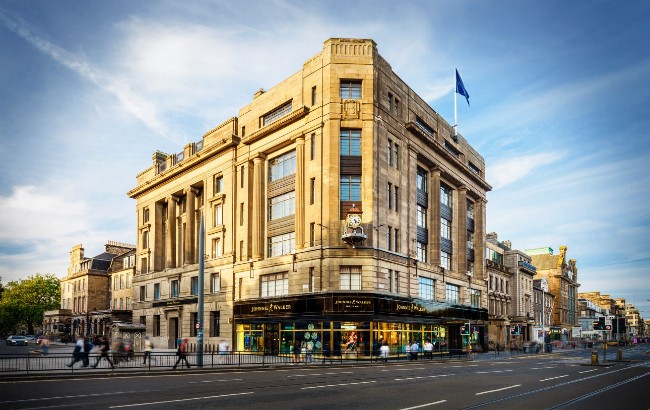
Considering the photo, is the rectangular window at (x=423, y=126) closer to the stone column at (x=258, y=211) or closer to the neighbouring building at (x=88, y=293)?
the stone column at (x=258, y=211)

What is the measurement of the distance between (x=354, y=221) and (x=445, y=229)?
23532 mm

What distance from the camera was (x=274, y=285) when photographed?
5556 centimetres

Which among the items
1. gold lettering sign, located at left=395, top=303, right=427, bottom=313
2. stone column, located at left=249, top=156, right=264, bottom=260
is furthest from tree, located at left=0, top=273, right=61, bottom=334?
gold lettering sign, located at left=395, top=303, right=427, bottom=313

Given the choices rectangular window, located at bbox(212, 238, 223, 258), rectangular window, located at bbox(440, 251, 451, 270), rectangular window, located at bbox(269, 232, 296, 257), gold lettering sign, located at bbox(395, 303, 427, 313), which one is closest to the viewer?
gold lettering sign, located at bbox(395, 303, 427, 313)

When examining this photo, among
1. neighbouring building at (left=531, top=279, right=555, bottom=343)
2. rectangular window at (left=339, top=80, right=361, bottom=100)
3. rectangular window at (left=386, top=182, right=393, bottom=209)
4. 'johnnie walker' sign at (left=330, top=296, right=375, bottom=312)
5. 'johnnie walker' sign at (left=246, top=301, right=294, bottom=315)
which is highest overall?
rectangular window at (left=339, top=80, right=361, bottom=100)

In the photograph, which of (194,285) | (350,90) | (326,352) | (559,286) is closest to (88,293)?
(194,285)

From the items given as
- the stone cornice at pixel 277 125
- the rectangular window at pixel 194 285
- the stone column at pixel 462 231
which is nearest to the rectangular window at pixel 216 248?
the rectangular window at pixel 194 285

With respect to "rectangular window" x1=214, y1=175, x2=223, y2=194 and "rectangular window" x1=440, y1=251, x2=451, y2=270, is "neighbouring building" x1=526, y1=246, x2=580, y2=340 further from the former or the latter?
"rectangular window" x1=214, y1=175, x2=223, y2=194

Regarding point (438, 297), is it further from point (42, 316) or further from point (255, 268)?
point (42, 316)

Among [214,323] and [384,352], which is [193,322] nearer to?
[214,323]

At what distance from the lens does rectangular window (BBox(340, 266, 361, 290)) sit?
49.0m

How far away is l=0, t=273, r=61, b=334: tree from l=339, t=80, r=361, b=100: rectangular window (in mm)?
108456

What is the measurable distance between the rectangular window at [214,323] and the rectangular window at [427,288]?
76.3 feet

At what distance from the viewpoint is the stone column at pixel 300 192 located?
5291 cm
